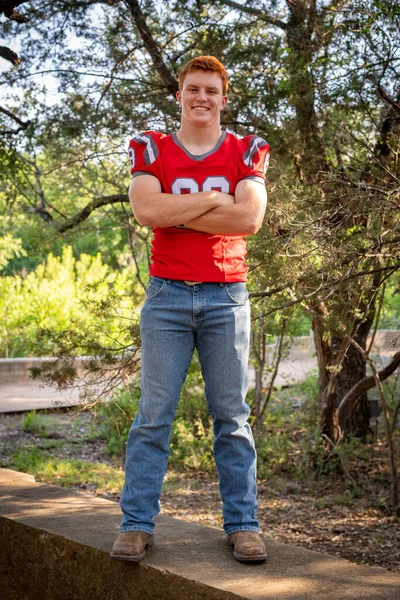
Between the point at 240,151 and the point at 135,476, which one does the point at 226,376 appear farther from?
the point at 240,151

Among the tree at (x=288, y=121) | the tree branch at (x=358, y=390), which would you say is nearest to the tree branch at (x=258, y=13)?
the tree at (x=288, y=121)

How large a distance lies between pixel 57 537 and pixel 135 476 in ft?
1.79

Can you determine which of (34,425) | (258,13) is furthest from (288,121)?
(34,425)

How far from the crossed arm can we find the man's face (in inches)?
10.5

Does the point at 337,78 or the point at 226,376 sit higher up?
the point at 337,78

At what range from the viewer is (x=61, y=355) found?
4965mm

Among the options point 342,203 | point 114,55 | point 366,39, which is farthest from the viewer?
point 114,55

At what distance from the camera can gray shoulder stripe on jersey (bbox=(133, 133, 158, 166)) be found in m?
2.97

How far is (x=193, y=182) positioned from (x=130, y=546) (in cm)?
135

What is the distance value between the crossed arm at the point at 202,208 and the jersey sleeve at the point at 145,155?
0.03 m

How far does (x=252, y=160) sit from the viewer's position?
300 cm

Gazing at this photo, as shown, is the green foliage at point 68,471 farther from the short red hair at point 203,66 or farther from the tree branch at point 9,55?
the short red hair at point 203,66

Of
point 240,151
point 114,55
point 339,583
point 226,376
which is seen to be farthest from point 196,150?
point 114,55

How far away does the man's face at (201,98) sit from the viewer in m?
2.95
